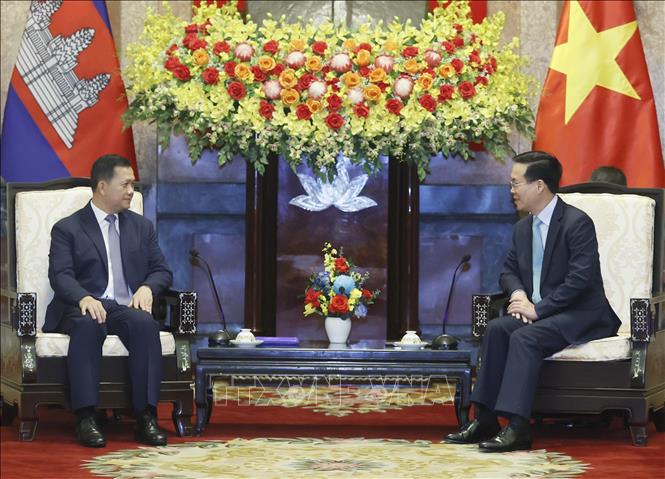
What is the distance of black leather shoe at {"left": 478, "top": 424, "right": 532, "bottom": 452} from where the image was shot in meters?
4.83

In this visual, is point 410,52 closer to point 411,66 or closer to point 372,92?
point 411,66

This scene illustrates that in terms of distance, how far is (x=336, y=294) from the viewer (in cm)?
544

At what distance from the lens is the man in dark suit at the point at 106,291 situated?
16.6 ft

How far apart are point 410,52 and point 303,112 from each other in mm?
596

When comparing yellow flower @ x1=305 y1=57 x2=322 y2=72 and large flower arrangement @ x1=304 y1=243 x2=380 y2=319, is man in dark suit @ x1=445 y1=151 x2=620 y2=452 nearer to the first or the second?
large flower arrangement @ x1=304 y1=243 x2=380 y2=319

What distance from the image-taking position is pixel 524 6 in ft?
26.2

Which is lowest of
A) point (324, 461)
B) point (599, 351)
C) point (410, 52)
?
point (324, 461)

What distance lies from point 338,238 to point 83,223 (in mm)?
2335

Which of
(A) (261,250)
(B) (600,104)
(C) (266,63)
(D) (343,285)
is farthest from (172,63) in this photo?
(B) (600,104)

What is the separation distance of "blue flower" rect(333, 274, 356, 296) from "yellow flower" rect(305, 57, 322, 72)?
1.07m

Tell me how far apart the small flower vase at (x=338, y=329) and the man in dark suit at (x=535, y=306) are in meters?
0.67

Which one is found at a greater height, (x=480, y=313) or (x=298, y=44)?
(x=298, y=44)

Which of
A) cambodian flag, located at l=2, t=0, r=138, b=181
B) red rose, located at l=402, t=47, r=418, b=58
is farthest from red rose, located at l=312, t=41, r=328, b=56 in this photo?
cambodian flag, located at l=2, t=0, r=138, b=181

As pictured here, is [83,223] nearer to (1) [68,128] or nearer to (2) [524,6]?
(1) [68,128]
